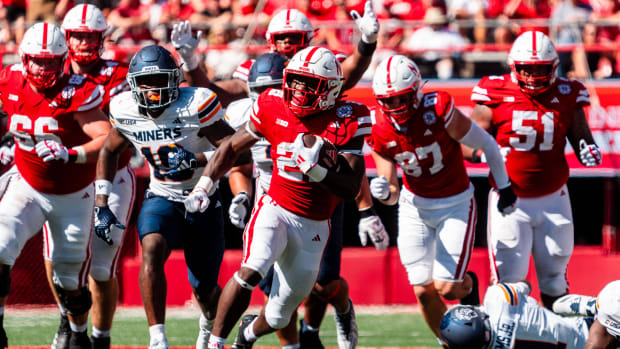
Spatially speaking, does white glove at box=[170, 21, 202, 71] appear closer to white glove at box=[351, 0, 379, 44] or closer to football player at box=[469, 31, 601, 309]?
white glove at box=[351, 0, 379, 44]

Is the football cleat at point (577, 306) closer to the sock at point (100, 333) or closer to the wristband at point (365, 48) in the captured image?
the wristband at point (365, 48)

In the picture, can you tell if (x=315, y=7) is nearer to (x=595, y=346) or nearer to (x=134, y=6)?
(x=134, y=6)

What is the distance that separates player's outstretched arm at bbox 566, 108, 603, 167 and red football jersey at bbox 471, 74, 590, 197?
5 cm

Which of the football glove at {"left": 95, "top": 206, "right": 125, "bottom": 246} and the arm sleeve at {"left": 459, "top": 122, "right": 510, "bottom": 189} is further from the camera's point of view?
the arm sleeve at {"left": 459, "top": 122, "right": 510, "bottom": 189}

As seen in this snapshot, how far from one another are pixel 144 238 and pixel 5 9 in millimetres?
6977

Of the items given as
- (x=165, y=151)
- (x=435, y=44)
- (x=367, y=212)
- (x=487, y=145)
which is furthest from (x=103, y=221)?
(x=435, y=44)

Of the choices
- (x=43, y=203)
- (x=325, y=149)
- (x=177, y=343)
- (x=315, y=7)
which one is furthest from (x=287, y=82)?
(x=315, y=7)

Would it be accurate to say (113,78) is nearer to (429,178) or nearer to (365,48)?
(365,48)

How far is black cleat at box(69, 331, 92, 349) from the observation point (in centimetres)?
633

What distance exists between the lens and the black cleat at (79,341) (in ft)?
20.8

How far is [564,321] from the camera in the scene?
15.3ft

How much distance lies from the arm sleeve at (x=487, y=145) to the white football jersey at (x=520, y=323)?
1588 mm

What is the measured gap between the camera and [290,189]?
18.1 ft

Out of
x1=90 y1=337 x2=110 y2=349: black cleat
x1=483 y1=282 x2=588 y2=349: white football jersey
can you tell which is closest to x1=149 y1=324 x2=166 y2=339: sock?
x1=90 y1=337 x2=110 y2=349: black cleat
